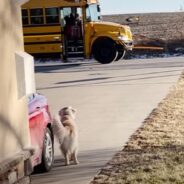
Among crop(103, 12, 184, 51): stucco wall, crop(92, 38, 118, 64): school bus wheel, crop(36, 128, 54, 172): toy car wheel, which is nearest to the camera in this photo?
crop(36, 128, 54, 172): toy car wheel

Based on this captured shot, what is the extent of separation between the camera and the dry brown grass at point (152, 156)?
805cm

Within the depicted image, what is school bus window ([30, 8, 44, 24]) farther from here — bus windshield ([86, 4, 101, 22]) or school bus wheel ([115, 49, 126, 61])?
school bus wheel ([115, 49, 126, 61])

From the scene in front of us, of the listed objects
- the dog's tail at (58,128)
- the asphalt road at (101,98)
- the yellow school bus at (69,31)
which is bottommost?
the asphalt road at (101,98)

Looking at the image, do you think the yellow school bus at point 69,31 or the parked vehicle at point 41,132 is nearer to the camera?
the parked vehicle at point 41,132

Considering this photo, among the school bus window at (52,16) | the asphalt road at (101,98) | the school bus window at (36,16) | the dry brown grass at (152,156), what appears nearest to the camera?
the dry brown grass at (152,156)

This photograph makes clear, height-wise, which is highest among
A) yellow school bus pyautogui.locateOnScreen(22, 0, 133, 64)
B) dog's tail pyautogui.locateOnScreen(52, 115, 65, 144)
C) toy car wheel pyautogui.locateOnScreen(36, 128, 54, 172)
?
yellow school bus pyautogui.locateOnScreen(22, 0, 133, 64)

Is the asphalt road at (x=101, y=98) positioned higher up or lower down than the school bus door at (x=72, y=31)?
lower down

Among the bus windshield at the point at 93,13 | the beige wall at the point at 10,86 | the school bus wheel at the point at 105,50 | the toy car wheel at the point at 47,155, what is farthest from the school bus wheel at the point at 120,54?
the beige wall at the point at 10,86

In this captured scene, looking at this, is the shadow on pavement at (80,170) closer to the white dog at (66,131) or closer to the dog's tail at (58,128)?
the white dog at (66,131)

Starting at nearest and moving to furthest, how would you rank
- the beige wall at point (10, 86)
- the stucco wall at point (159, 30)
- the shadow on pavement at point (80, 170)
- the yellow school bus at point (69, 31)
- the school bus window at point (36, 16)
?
1. the beige wall at point (10, 86)
2. the shadow on pavement at point (80, 170)
3. the yellow school bus at point (69, 31)
4. the school bus window at point (36, 16)
5. the stucco wall at point (159, 30)

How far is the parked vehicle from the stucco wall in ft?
88.8

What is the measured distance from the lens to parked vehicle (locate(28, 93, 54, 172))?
7953 mm

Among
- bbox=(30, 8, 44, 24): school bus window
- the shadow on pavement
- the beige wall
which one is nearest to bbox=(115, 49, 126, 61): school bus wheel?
bbox=(30, 8, 44, 24): school bus window

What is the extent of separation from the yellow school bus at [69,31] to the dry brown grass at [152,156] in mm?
14356
